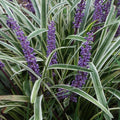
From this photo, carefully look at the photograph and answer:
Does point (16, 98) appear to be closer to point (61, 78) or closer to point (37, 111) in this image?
point (37, 111)

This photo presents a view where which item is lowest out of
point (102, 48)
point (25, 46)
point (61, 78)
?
point (61, 78)

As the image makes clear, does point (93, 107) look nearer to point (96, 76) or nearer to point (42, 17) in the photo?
point (96, 76)

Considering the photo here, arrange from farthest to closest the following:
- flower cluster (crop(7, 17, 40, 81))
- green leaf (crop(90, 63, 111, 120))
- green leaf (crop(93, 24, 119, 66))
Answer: green leaf (crop(93, 24, 119, 66)) → green leaf (crop(90, 63, 111, 120)) → flower cluster (crop(7, 17, 40, 81))

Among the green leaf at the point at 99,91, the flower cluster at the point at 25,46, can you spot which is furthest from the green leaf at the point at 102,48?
the flower cluster at the point at 25,46

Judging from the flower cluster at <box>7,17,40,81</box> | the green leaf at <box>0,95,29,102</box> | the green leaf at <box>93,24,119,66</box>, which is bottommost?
the green leaf at <box>0,95,29,102</box>

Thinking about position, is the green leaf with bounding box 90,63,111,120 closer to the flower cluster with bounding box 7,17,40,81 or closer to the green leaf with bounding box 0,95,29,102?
the flower cluster with bounding box 7,17,40,81

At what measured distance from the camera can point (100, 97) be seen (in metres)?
1.51

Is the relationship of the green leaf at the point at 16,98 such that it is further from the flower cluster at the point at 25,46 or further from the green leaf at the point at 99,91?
the green leaf at the point at 99,91

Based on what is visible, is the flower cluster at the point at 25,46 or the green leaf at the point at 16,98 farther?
the green leaf at the point at 16,98

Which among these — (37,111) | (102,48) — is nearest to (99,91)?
(37,111)

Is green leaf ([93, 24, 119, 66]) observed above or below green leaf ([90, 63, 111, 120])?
above

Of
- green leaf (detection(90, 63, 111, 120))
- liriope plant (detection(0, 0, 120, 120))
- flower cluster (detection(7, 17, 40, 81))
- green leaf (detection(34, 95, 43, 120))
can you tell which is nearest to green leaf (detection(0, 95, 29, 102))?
liriope plant (detection(0, 0, 120, 120))

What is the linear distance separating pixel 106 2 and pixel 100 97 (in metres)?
1.47

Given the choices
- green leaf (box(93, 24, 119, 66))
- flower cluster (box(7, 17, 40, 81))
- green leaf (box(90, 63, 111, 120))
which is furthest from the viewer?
green leaf (box(93, 24, 119, 66))
